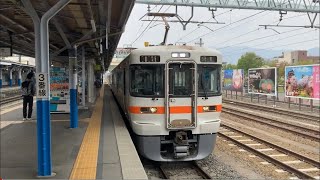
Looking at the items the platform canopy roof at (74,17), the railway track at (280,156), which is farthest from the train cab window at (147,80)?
the railway track at (280,156)

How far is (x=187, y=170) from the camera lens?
28.3 feet

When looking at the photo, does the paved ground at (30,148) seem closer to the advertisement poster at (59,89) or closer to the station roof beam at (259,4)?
the advertisement poster at (59,89)

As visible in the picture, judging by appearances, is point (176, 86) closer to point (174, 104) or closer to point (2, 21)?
point (174, 104)

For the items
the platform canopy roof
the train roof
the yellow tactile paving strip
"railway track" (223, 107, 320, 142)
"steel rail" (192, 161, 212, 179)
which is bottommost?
"steel rail" (192, 161, 212, 179)

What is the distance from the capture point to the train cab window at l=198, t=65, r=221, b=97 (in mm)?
8641

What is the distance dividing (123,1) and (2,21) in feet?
13.3

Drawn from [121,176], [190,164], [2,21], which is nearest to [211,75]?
[190,164]

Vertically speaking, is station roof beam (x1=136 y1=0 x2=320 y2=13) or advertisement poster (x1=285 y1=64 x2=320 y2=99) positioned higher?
station roof beam (x1=136 y1=0 x2=320 y2=13)

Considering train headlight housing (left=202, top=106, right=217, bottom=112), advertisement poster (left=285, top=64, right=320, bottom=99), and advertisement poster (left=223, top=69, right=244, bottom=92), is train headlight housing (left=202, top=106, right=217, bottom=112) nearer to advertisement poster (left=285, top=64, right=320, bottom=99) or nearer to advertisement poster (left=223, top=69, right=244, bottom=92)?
advertisement poster (left=285, top=64, right=320, bottom=99)

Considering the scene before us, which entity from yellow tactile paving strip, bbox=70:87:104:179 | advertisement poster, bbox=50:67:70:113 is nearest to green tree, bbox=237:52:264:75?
advertisement poster, bbox=50:67:70:113

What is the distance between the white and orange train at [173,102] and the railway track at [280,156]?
177 cm

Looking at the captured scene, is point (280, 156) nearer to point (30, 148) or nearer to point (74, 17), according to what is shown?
point (30, 148)

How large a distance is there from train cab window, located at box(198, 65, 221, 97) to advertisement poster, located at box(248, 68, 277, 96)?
49.3 ft

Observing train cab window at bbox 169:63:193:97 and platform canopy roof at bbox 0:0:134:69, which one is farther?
train cab window at bbox 169:63:193:97
